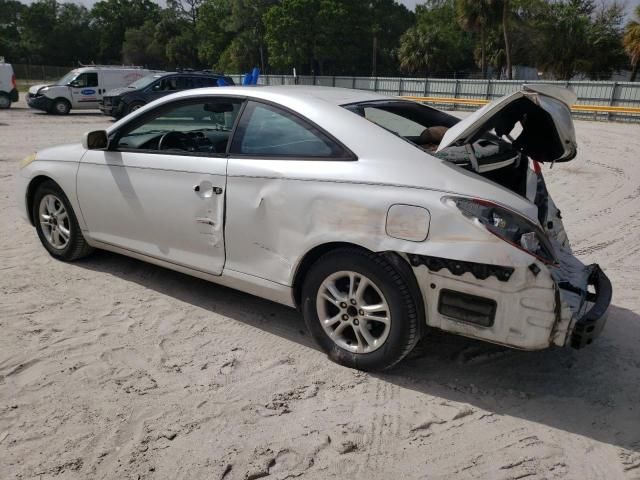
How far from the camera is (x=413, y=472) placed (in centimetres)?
250

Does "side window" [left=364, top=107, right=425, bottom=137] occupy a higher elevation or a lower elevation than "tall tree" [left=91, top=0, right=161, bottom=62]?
lower

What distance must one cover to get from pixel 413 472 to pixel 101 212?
3.11 m

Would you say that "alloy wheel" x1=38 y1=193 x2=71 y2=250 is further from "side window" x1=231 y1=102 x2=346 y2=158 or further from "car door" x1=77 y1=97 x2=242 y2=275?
"side window" x1=231 y1=102 x2=346 y2=158

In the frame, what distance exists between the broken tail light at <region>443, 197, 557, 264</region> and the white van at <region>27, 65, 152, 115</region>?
2150 centimetres

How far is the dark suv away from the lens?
17234 millimetres

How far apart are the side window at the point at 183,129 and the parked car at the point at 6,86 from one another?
71.8 ft

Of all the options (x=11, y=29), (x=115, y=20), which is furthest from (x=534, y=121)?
(x=11, y=29)

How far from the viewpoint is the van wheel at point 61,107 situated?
21.0 meters

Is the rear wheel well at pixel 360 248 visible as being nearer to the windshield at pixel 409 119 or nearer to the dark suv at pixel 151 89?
the windshield at pixel 409 119

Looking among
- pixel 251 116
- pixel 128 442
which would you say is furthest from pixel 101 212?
pixel 128 442

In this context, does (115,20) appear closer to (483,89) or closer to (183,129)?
(483,89)

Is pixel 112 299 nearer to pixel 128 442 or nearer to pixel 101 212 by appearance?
pixel 101 212

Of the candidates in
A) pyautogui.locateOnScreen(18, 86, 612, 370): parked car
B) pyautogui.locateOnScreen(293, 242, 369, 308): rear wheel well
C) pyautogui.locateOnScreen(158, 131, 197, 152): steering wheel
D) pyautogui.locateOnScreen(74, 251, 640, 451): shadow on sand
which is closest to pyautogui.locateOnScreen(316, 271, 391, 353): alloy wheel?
pyautogui.locateOnScreen(18, 86, 612, 370): parked car

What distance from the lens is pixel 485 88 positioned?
91.4ft
